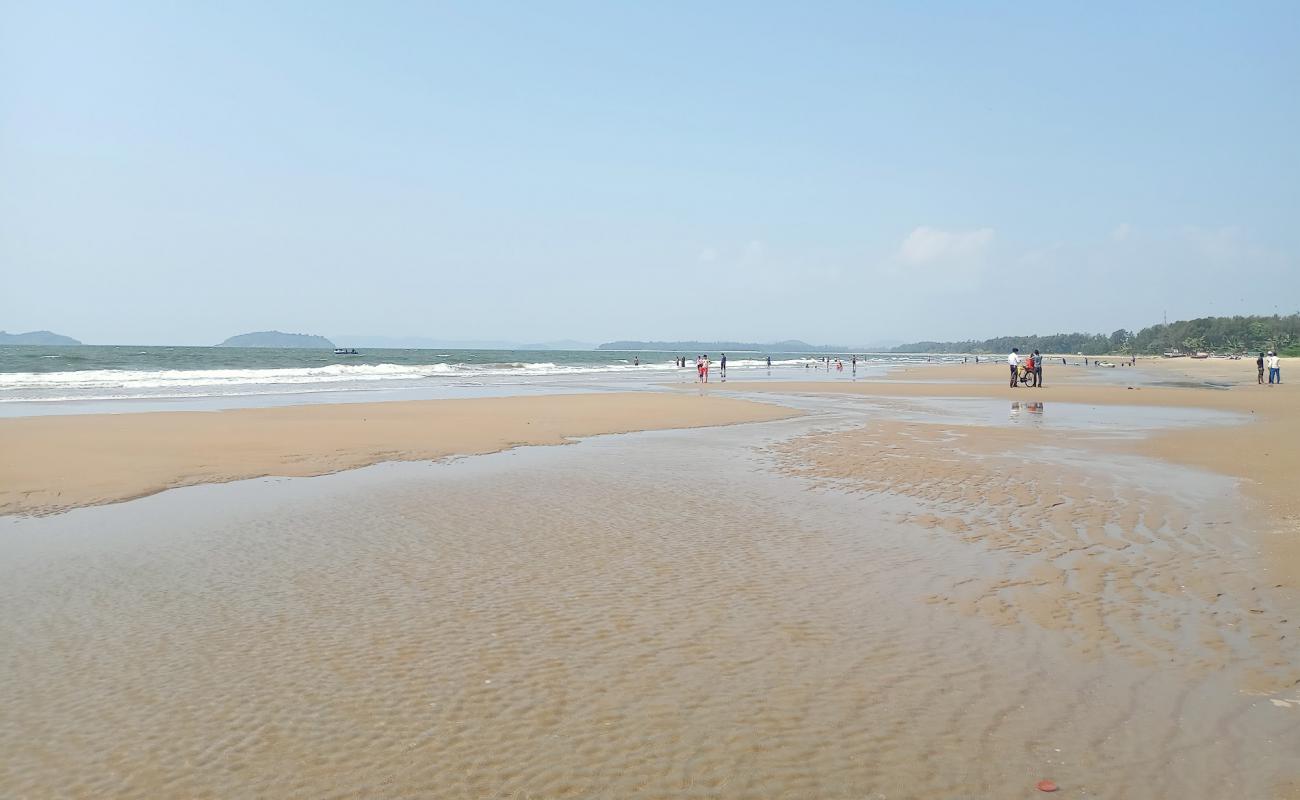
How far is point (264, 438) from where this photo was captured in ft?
61.4

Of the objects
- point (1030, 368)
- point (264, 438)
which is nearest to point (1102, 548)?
point (264, 438)

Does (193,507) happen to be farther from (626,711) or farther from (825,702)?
(825,702)

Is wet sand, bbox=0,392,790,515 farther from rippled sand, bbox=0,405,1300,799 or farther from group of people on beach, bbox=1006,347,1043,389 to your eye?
group of people on beach, bbox=1006,347,1043,389

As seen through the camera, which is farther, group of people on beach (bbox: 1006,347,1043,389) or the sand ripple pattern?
group of people on beach (bbox: 1006,347,1043,389)

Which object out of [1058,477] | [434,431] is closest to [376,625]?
[1058,477]

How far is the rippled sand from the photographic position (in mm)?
4285

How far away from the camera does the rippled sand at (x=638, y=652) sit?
429cm

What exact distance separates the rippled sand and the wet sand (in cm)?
273

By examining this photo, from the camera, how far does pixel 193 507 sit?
1126 centimetres

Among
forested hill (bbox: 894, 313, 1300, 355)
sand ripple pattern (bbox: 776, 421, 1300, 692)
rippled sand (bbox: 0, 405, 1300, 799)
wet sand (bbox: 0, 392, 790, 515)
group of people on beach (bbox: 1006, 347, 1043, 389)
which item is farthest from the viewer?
forested hill (bbox: 894, 313, 1300, 355)

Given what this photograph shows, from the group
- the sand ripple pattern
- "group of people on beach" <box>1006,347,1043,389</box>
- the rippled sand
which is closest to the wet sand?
the rippled sand

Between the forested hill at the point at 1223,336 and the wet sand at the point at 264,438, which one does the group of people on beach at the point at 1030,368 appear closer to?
the wet sand at the point at 264,438

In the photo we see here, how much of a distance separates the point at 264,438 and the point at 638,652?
1595 centimetres

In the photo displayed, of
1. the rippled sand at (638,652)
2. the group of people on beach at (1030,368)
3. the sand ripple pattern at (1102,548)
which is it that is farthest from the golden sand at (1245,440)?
the group of people on beach at (1030,368)
